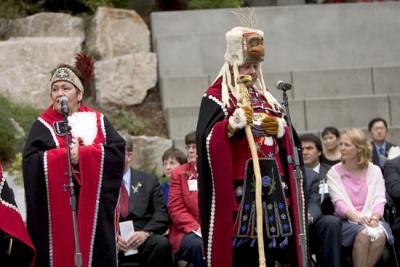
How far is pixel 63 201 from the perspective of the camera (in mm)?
7172

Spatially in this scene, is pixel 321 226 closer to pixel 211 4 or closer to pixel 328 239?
pixel 328 239

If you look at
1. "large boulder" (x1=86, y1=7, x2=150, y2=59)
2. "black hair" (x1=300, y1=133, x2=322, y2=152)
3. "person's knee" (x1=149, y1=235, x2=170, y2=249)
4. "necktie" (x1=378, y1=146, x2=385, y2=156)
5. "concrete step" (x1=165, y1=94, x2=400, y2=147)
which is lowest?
"person's knee" (x1=149, y1=235, x2=170, y2=249)

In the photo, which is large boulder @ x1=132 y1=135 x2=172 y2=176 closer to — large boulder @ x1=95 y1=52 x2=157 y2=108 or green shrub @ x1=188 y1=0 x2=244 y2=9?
large boulder @ x1=95 y1=52 x2=157 y2=108

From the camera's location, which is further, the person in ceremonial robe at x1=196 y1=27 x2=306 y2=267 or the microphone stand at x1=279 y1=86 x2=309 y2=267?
the person in ceremonial robe at x1=196 y1=27 x2=306 y2=267

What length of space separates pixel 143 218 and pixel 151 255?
0.37 m

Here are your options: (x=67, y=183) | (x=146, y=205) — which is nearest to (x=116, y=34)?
(x=146, y=205)

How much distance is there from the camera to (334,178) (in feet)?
29.8

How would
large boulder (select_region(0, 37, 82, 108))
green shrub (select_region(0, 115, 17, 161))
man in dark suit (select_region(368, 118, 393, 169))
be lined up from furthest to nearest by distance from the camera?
large boulder (select_region(0, 37, 82, 108))
man in dark suit (select_region(368, 118, 393, 169))
green shrub (select_region(0, 115, 17, 161))

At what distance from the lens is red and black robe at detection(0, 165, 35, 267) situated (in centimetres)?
706

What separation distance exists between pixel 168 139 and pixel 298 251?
15.4 feet

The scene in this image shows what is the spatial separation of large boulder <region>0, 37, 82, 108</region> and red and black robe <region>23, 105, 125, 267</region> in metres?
4.86

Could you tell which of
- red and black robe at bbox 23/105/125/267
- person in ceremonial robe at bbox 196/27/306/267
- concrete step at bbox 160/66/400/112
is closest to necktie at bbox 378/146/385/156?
concrete step at bbox 160/66/400/112

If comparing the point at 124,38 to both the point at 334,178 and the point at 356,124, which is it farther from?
the point at 334,178

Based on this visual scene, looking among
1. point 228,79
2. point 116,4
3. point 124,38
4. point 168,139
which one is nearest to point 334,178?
point 228,79
